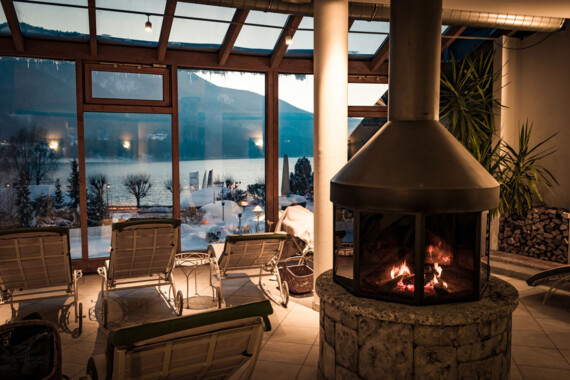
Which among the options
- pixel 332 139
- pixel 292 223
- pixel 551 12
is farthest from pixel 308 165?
pixel 551 12

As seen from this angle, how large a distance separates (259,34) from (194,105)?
138cm

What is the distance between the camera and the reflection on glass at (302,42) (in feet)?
22.1

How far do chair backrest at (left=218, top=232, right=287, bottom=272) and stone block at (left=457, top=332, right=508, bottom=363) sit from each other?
91.2 inches

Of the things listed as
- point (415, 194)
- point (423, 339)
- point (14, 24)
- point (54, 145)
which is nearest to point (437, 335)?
point (423, 339)

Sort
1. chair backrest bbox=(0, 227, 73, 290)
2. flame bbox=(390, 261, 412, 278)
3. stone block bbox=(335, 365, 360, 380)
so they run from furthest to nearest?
chair backrest bbox=(0, 227, 73, 290) < flame bbox=(390, 261, 412, 278) < stone block bbox=(335, 365, 360, 380)

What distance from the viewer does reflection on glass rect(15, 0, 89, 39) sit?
18.7 feet

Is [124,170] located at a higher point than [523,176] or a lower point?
higher

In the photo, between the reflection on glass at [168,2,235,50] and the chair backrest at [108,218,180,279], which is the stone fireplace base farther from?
the reflection on glass at [168,2,235,50]

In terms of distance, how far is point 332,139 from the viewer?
→ 4715mm

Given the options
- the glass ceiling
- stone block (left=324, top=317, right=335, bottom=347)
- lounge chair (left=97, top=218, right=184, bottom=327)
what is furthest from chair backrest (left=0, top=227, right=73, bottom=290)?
the glass ceiling

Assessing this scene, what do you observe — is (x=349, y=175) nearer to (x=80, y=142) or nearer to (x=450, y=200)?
(x=450, y=200)

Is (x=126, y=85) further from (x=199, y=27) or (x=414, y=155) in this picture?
(x=414, y=155)

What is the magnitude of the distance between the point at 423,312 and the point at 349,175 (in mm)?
1070

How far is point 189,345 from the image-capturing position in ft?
7.76
